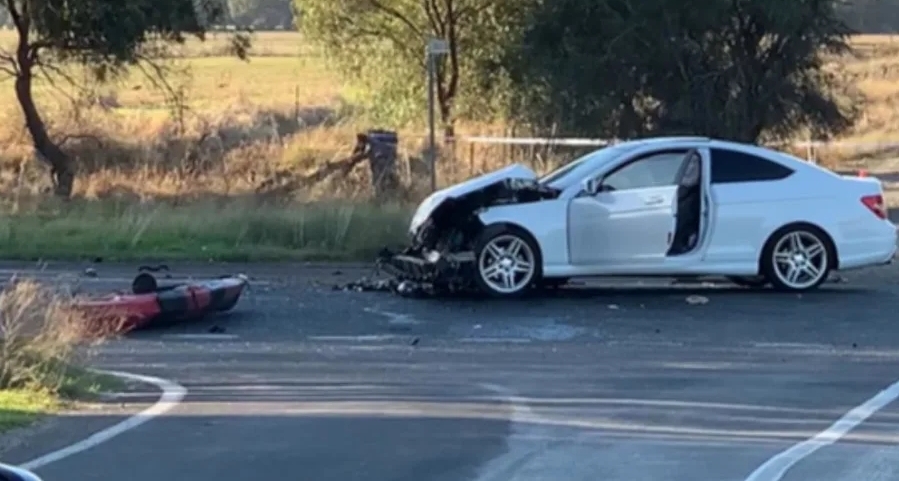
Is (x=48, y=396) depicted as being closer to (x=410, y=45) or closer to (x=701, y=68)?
(x=701, y=68)

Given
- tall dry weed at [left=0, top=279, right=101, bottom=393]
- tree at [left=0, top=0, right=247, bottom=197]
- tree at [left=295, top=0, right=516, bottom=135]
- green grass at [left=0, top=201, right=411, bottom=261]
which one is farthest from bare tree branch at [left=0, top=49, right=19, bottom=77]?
tall dry weed at [left=0, top=279, right=101, bottom=393]

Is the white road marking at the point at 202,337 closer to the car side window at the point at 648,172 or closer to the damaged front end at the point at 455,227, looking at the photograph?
the damaged front end at the point at 455,227

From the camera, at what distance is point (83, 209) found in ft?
85.8

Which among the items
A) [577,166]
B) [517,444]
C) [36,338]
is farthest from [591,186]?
[517,444]

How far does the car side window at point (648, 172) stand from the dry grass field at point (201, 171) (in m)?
4.20

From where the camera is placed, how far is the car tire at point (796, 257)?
61.2ft

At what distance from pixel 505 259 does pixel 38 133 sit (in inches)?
553

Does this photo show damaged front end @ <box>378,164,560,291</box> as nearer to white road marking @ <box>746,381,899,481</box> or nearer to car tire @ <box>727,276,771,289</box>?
car tire @ <box>727,276,771,289</box>

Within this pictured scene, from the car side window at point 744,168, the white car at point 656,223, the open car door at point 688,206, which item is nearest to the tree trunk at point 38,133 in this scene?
the white car at point 656,223

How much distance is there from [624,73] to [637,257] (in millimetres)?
13237

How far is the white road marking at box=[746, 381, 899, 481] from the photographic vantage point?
9797mm

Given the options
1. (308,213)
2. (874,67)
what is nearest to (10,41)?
(308,213)

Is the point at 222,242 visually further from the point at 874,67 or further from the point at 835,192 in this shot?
the point at 874,67

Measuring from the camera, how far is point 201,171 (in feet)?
102
